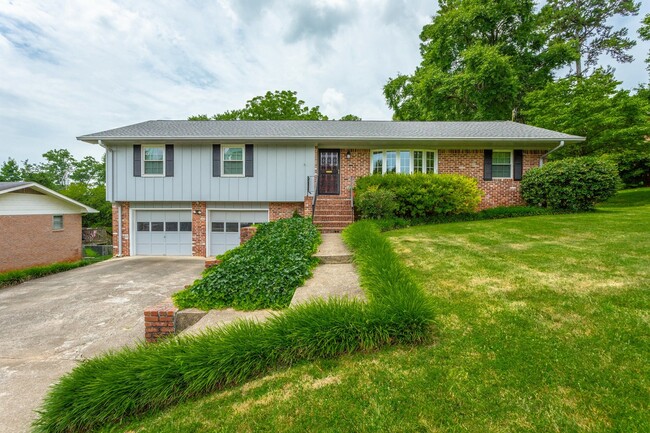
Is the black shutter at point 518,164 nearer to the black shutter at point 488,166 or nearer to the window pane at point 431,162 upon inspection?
the black shutter at point 488,166

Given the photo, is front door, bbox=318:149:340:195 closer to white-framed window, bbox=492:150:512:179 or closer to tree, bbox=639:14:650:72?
white-framed window, bbox=492:150:512:179

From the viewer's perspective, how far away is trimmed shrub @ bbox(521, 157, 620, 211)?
30.0 ft

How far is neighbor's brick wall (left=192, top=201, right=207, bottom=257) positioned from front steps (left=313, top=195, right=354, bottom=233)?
188 inches

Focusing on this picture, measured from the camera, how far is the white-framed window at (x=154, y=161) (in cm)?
1063

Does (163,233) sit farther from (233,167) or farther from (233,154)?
(233,154)

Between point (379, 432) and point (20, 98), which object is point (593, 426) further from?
point (20, 98)

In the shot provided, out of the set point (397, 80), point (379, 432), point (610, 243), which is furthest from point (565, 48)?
point (379, 432)

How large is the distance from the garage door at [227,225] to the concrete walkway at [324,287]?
623 centimetres

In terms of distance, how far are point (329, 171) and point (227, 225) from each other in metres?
4.66

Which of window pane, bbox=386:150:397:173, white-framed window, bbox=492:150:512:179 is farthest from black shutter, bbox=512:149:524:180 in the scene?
window pane, bbox=386:150:397:173

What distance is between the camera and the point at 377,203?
337 inches

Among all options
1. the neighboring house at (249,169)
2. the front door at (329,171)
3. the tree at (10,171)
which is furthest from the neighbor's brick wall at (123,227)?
the tree at (10,171)

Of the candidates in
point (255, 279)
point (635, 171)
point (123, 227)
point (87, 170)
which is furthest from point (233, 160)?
point (87, 170)

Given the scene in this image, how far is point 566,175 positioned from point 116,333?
12.9 m
